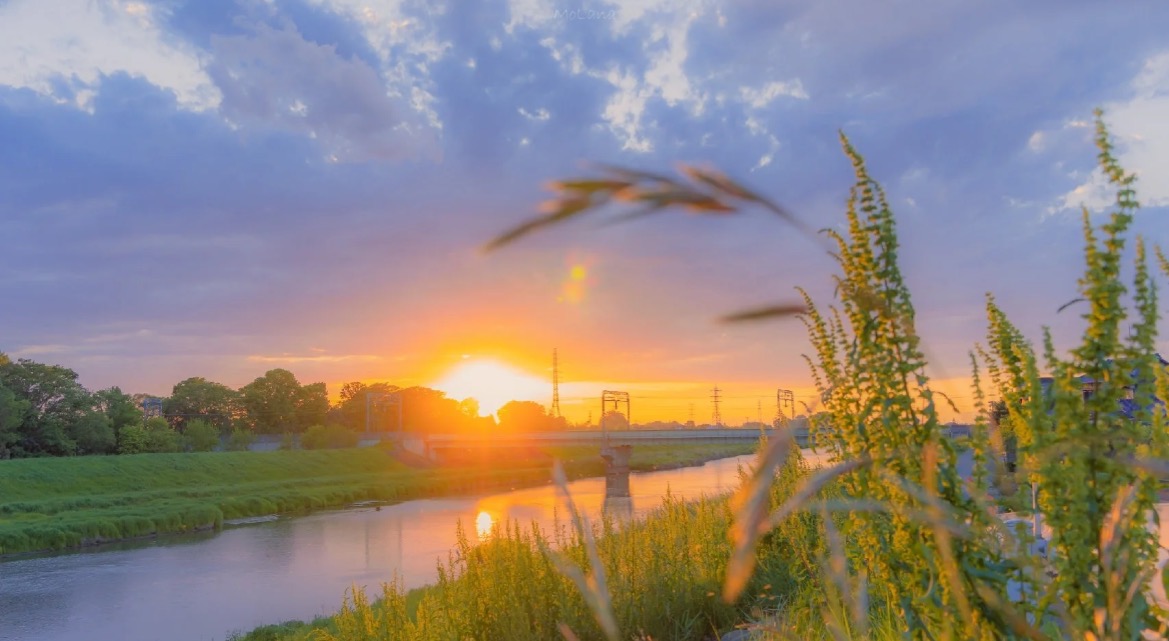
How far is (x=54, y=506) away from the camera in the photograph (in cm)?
3894

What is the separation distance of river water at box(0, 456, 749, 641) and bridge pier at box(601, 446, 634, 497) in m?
10.1

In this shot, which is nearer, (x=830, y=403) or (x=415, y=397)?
(x=830, y=403)

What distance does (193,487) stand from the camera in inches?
1908

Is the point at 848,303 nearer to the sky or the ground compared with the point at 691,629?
nearer to the sky

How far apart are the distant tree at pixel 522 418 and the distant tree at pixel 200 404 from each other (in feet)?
98.4

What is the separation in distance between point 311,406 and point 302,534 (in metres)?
65.7

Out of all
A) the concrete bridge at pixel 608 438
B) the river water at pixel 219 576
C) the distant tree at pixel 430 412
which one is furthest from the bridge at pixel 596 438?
the distant tree at pixel 430 412

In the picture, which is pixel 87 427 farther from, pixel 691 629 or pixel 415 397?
pixel 691 629

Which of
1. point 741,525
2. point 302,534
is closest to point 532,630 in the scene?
point 741,525

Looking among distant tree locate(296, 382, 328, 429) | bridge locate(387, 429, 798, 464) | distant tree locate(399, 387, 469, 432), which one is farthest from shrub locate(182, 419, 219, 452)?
distant tree locate(399, 387, 469, 432)

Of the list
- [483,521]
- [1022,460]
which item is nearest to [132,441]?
[483,521]

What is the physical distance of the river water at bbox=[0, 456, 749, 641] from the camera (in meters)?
20.9

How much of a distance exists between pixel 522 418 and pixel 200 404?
34.9 m

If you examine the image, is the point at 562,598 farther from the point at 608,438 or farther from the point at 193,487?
the point at 608,438
